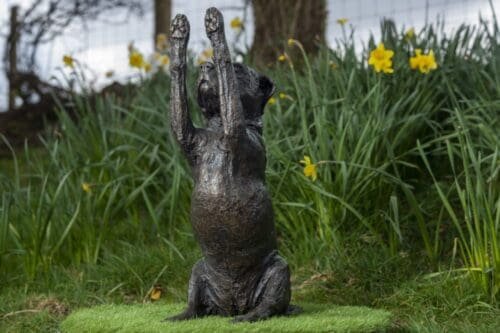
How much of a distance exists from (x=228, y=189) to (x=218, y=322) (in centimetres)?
52

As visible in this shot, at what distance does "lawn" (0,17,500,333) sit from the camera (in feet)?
14.9

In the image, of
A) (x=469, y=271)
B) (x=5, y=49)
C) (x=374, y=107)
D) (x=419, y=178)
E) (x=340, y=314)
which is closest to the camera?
(x=340, y=314)

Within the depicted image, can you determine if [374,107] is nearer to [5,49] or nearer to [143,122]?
[143,122]

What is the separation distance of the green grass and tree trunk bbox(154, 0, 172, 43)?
7.36 m

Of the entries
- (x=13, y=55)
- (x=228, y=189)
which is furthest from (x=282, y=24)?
(x=228, y=189)

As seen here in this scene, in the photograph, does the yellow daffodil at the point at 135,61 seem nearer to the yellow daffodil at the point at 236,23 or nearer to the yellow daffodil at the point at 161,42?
the yellow daffodil at the point at 236,23

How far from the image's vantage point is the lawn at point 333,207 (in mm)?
4551

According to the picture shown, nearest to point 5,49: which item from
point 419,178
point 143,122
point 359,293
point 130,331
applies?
point 143,122

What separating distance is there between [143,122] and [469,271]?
2.82 meters

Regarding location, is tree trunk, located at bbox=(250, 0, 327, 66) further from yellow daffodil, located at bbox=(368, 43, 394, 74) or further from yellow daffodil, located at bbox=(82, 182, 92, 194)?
yellow daffodil, located at bbox=(368, 43, 394, 74)

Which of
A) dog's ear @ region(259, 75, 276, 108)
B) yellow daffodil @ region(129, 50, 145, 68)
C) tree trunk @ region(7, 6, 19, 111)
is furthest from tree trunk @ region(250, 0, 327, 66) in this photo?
dog's ear @ region(259, 75, 276, 108)

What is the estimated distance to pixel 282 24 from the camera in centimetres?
782

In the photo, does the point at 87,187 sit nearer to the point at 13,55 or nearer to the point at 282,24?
the point at 282,24

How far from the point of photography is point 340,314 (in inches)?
148
